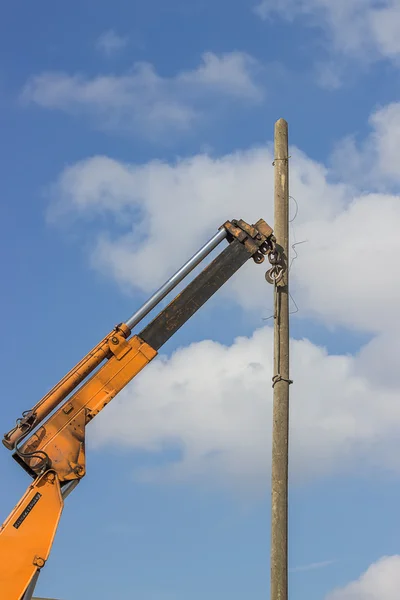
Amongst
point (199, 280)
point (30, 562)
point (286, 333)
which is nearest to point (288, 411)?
point (286, 333)

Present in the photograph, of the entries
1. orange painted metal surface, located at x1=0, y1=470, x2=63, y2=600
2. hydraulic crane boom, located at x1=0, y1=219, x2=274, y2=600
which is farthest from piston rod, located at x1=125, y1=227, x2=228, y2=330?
orange painted metal surface, located at x1=0, y1=470, x2=63, y2=600

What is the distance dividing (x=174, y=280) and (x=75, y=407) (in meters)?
1.83

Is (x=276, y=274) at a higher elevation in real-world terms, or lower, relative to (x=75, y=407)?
higher

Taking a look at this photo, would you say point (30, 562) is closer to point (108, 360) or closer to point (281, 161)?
point (108, 360)

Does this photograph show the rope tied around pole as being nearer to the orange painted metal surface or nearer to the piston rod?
the piston rod

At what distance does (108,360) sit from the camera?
32.9 ft

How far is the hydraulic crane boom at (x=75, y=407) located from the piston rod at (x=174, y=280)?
11 mm

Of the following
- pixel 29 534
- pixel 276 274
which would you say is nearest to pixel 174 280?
pixel 276 274

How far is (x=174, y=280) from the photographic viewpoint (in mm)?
10312

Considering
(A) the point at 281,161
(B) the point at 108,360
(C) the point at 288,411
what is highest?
(A) the point at 281,161

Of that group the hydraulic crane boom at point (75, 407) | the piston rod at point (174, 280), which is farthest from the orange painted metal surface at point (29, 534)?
the piston rod at point (174, 280)

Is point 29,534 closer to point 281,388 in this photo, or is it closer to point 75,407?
point 75,407

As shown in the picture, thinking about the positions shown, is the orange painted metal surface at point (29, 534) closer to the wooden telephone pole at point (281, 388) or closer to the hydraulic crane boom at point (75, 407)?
the hydraulic crane boom at point (75, 407)

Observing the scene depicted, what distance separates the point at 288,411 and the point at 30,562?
11.5ft
